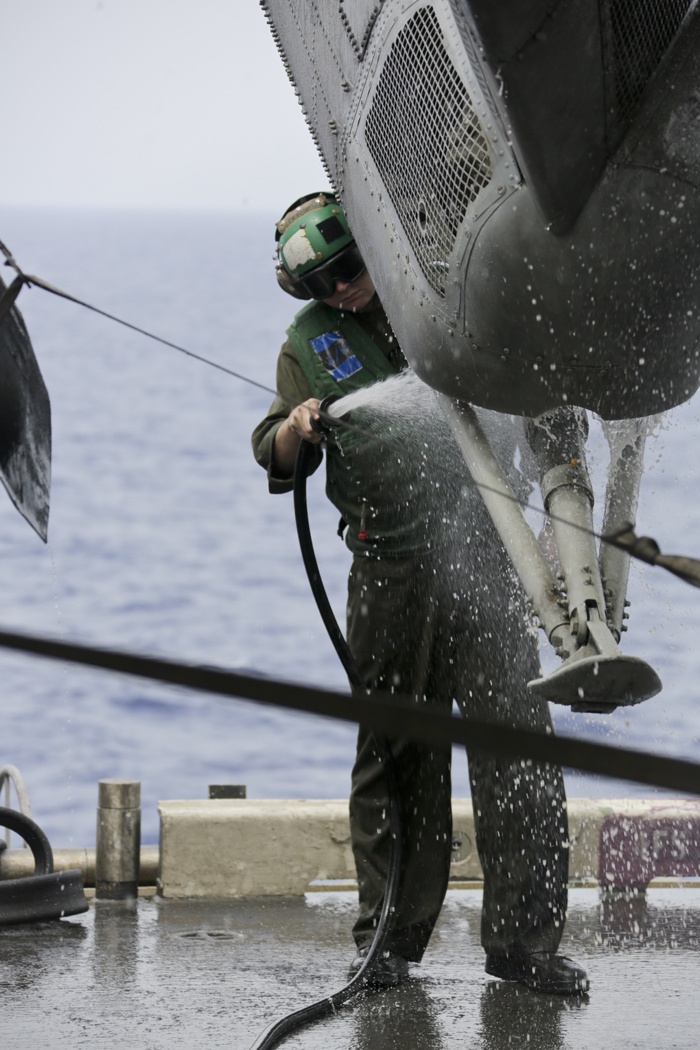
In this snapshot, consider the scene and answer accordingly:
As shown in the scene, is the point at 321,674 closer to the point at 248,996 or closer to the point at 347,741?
the point at 347,741

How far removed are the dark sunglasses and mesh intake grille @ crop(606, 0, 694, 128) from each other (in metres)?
1.46

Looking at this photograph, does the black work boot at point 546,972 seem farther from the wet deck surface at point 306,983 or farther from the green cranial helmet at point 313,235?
the green cranial helmet at point 313,235

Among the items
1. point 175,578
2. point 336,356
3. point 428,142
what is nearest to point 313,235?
point 336,356

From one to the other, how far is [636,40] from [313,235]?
158 cm

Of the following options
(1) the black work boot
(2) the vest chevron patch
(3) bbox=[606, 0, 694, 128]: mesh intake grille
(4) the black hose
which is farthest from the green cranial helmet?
(1) the black work boot

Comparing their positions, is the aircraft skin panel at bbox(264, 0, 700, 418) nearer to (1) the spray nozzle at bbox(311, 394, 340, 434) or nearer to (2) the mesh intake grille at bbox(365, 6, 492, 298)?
(2) the mesh intake grille at bbox(365, 6, 492, 298)

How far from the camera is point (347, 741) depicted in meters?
32.7

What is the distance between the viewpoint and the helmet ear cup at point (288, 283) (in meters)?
4.25

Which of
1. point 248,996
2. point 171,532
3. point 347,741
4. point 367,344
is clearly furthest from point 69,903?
point 171,532

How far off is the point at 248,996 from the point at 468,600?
1.22 metres

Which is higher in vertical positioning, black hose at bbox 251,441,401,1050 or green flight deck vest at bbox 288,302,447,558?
green flight deck vest at bbox 288,302,447,558

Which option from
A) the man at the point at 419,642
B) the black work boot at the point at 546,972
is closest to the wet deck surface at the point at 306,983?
the black work boot at the point at 546,972

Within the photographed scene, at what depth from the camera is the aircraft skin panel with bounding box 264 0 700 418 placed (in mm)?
2676

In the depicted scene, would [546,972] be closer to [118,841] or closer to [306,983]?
[306,983]
